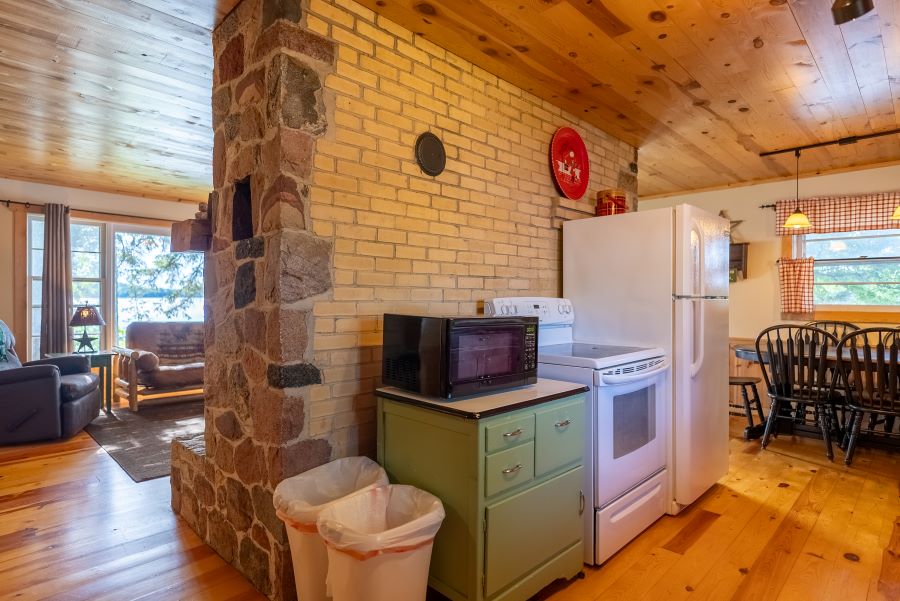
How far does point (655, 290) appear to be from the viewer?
9.05 ft

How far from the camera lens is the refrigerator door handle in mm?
2771

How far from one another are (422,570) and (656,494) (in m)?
1.55

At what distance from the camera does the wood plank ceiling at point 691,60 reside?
212cm

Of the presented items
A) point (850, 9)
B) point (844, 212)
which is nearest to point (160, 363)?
point (850, 9)

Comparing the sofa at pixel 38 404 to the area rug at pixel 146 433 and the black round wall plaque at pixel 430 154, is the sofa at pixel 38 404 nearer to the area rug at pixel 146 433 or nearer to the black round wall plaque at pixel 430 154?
the area rug at pixel 146 433

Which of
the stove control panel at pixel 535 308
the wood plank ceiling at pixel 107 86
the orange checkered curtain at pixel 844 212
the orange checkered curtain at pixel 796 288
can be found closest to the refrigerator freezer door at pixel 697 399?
the stove control panel at pixel 535 308

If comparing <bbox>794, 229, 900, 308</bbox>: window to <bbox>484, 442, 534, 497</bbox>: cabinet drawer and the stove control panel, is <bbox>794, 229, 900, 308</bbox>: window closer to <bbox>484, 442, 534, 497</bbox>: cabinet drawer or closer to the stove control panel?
the stove control panel

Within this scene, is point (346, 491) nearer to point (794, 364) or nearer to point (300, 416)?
point (300, 416)

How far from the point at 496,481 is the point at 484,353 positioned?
49cm

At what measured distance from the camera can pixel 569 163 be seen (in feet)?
10.8

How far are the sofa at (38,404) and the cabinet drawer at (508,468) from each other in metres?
3.99

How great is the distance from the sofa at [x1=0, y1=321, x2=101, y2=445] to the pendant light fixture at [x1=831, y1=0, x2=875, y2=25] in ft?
17.3

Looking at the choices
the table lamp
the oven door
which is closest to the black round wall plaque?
the oven door

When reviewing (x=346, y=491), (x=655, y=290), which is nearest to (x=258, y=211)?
(x=346, y=491)
